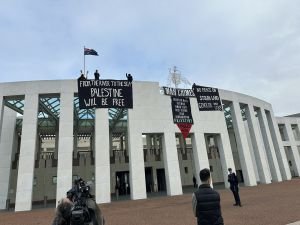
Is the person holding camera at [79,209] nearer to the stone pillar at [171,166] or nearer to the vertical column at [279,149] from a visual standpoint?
the stone pillar at [171,166]

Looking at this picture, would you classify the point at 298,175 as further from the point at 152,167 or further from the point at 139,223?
the point at 139,223

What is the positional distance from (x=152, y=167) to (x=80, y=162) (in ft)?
31.0

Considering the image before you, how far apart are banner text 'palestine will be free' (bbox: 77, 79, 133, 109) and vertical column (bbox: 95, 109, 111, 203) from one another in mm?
1983

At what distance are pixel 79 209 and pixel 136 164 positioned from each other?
60.5 ft

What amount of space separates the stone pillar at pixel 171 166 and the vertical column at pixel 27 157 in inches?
455

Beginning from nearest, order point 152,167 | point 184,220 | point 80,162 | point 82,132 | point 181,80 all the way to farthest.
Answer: point 184,220 → point 181,80 → point 80,162 → point 152,167 → point 82,132

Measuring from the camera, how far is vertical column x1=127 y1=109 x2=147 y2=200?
2195 cm

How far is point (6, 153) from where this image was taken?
77.5 feet

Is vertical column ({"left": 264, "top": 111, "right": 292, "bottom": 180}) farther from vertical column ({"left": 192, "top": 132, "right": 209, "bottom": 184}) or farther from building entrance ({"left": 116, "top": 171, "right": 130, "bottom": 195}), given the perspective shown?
building entrance ({"left": 116, "top": 171, "right": 130, "bottom": 195})

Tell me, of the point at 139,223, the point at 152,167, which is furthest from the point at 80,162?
the point at 139,223

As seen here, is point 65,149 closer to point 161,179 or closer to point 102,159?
point 102,159

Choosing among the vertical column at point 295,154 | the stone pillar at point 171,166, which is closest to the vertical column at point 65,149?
the stone pillar at point 171,166

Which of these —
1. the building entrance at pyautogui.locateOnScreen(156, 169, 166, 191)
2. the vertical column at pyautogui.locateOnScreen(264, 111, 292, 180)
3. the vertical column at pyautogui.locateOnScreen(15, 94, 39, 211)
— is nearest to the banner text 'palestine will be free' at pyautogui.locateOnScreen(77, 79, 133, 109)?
the vertical column at pyautogui.locateOnScreen(15, 94, 39, 211)

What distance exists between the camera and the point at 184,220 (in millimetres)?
10531
